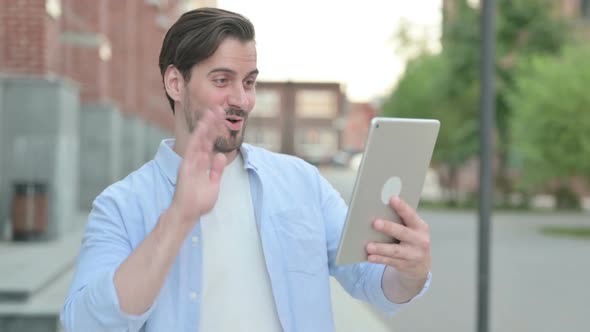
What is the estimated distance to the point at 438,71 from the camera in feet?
116

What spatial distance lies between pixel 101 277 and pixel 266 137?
100733 mm

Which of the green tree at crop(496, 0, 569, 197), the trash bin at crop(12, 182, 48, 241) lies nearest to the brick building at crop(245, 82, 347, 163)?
the green tree at crop(496, 0, 569, 197)

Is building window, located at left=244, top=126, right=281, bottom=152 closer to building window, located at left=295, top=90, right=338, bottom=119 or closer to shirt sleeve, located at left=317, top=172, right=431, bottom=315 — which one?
building window, located at left=295, top=90, right=338, bottom=119

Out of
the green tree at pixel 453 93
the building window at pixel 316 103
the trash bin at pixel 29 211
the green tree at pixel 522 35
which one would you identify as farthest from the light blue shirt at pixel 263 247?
the building window at pixel 316 103

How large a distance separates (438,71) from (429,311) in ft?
86.3

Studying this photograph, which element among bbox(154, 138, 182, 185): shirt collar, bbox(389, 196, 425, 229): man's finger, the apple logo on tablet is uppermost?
bbox(154, 138, 182, 185): shirt collar

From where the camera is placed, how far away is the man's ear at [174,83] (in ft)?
7.52

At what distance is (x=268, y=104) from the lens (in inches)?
4181

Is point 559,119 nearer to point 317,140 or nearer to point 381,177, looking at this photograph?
point 381,177

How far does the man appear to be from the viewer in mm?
2137

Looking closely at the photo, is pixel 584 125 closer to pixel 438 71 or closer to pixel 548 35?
pixel 548 35

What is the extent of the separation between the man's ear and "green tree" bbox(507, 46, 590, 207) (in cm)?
1993

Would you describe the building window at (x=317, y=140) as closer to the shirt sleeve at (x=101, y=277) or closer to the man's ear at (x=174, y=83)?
the man's ear at (x=174, y=83)

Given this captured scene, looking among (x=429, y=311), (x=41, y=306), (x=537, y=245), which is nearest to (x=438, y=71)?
(x=537, y=245)
